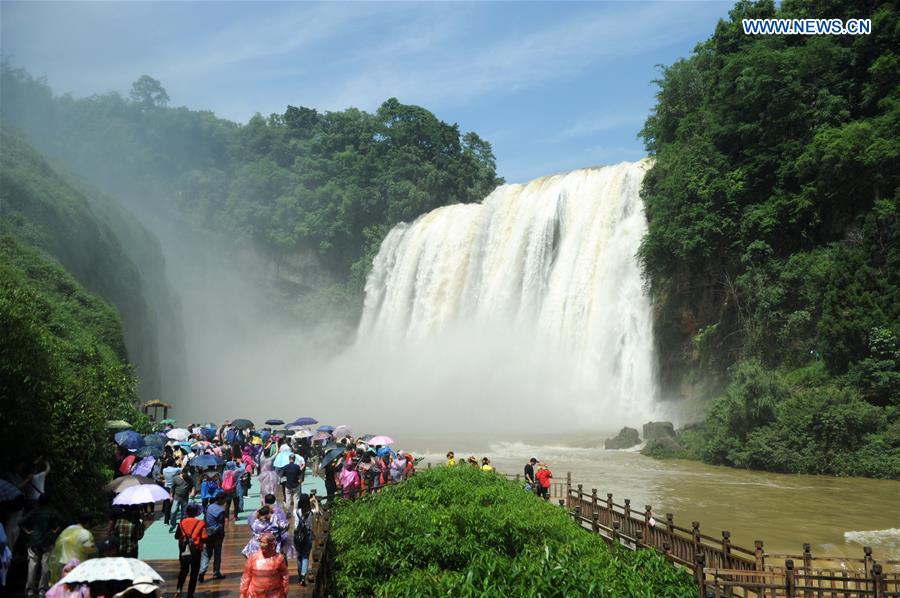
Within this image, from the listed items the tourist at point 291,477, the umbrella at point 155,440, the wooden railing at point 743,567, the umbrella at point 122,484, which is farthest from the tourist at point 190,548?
the umbrella at point 155,440

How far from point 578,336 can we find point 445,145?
41.4 meters

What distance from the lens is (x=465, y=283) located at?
161ft

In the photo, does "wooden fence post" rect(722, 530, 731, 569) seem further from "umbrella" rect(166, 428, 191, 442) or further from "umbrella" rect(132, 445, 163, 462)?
"umbrella" rect(166, 428, 191, 442)

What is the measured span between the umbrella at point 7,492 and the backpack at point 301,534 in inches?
137

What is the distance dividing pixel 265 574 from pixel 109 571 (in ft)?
6.41

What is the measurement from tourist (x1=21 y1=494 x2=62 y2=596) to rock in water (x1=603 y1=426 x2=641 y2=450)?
74.3 ft

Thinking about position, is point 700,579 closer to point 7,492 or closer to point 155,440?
point 7,492

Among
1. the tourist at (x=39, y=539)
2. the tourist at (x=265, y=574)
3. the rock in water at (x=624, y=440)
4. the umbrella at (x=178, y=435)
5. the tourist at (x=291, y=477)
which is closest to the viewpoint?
the tourist at (x=265, y=574)

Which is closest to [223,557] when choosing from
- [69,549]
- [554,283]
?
[69,549]

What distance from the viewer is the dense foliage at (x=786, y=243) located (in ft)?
79.0

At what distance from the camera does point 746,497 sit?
1998 centimetres

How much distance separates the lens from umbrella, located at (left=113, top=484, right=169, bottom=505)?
9617mm

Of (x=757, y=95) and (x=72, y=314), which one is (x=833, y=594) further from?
(x=757, y=95)

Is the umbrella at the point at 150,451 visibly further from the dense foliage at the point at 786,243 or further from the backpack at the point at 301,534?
the dense foliage at the point at 786,243
